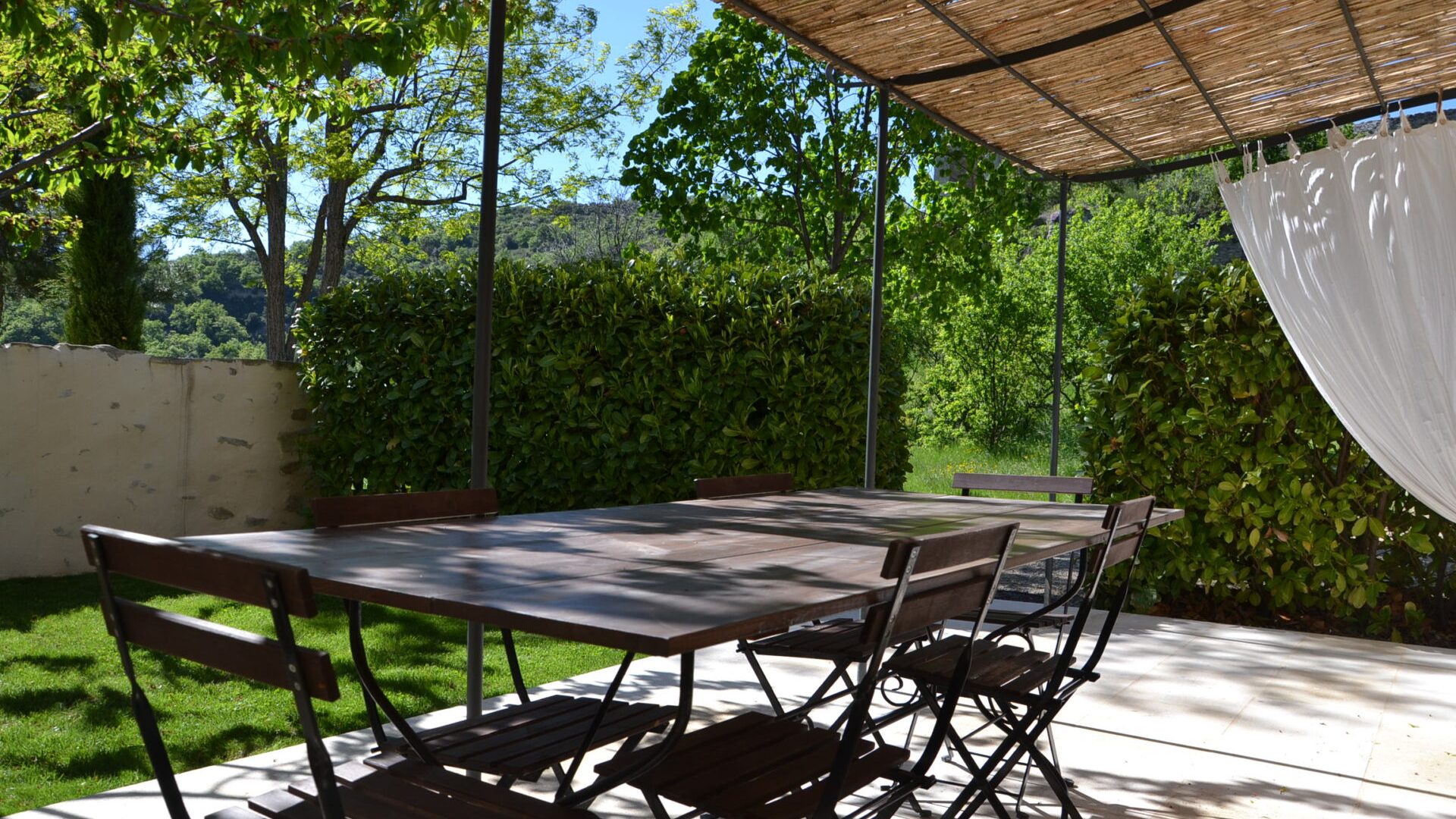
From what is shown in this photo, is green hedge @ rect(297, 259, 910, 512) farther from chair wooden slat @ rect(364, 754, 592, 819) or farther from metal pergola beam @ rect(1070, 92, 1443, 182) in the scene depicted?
chair wooden slat @ rect(364, 754, 592, 819)

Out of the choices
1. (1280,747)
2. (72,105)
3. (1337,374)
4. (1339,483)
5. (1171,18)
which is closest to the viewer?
(1280,747)

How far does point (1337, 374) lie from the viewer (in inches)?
197

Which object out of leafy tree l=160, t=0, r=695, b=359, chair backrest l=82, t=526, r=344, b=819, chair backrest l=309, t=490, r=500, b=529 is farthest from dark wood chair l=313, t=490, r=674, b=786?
leafy tree l=160, t=0, r=695, b=359

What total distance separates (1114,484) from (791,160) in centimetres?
768

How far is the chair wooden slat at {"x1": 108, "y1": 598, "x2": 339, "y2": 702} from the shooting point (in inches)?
59.3

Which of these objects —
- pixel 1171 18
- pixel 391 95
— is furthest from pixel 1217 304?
pixel 391 95

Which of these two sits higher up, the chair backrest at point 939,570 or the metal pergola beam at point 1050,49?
the metal pergola beam at point 1050,49

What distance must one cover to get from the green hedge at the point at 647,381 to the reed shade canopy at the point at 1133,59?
5.05 ft

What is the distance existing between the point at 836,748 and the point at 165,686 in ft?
10.3

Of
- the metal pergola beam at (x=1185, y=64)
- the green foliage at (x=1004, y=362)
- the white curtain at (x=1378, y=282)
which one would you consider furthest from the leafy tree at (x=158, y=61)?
the green foliage at (x=1004, y=362)

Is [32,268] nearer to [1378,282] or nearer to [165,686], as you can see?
[165,686]

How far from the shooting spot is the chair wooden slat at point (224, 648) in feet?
4.94

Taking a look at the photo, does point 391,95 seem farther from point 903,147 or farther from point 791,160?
point 903,147

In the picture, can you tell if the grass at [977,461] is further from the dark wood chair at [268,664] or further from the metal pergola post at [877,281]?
the dark wood chair at [268,664]
